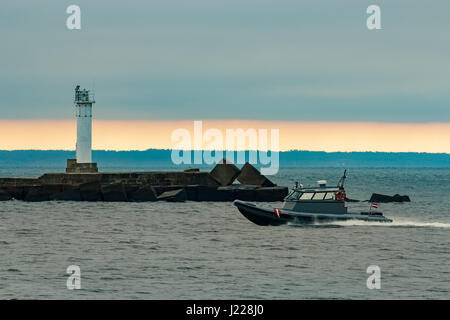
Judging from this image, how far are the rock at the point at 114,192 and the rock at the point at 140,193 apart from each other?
1.71ft

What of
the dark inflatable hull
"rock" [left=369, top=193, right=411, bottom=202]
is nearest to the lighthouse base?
"rock" [left=369, top=193, right=411, bottom=202]

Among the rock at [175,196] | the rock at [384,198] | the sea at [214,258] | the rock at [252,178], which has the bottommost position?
the sea at [214,258]

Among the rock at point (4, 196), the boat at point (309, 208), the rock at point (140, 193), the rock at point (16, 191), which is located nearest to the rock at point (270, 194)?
the rock at point (140, 193)

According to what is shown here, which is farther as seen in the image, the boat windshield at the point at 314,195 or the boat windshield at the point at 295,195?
the boat windshield at the point at 295,195

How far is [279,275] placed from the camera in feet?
79.6

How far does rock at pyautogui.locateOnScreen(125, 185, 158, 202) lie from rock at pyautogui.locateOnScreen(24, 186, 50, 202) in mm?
6848

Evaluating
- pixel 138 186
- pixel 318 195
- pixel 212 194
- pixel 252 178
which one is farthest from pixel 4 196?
pixel 318 195

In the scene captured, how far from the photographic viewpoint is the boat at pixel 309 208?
1442 inches

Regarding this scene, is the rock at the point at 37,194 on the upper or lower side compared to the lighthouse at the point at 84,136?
lower

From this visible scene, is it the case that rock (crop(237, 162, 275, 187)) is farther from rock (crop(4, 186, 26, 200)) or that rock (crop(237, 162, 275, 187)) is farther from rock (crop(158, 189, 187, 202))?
rock (crop(4, 186, 26, 200))

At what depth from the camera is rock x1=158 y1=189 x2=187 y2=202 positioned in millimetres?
60250

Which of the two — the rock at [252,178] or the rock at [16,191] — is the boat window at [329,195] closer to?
the rock at [252,178]

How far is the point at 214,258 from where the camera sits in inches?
1117

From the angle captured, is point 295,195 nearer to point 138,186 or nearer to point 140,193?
point 140,193
